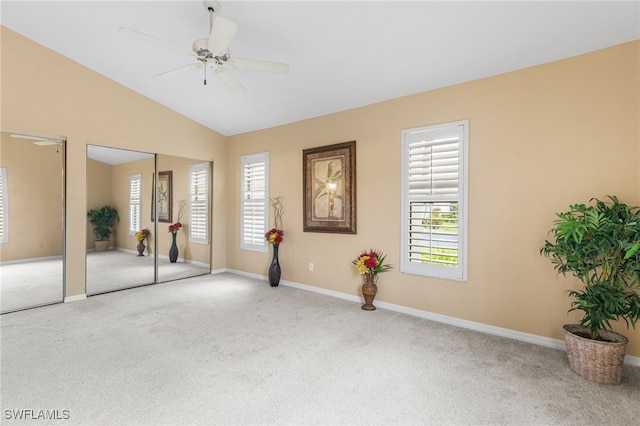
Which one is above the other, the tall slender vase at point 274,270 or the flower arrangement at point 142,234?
the flower arrangement at point 142,234

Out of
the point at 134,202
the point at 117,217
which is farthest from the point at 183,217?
the point at 117,217

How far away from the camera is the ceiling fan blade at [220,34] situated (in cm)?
221

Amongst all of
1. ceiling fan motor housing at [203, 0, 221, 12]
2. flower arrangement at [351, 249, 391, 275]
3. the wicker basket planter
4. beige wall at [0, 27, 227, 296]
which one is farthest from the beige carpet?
ceiling fan motor housing at [203, 0, 221, 12]

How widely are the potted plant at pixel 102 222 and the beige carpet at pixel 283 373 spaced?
3.63ft

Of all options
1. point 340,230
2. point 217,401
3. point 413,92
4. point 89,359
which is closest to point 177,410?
point 217,401

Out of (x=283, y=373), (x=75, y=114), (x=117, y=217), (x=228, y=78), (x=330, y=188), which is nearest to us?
(x=283, y=373)

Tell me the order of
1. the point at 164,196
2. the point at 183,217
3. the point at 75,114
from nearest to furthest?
the point at 75,114 < the point at 164,196 < the point at 183,217

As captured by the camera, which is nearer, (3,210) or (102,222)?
(3,210)

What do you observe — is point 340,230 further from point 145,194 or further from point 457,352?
point 145,194

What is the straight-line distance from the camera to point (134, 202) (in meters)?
5.09

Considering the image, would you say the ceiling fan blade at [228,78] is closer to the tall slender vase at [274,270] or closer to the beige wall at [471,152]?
the beige wall at [471,152]

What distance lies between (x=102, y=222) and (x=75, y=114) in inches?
61.1

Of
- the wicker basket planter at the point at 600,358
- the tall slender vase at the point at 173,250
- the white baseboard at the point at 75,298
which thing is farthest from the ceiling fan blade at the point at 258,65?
the white baseboard at the point at 75,298

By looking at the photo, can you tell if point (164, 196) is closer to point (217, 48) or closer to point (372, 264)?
point (217, 48)
